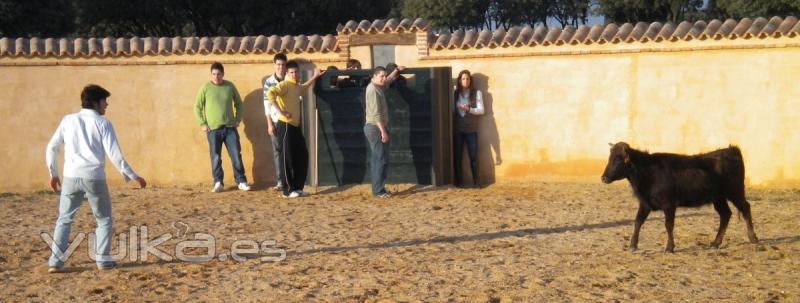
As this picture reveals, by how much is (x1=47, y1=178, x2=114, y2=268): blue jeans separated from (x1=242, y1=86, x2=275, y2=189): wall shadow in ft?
19.2

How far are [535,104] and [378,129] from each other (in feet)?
7.63

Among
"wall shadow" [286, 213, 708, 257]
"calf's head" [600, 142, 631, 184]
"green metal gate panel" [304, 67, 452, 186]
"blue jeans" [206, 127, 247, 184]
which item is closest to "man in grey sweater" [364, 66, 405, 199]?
"green metal gate panel" [304, 67, 452, 186]

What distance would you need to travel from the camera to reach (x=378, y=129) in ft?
41.6

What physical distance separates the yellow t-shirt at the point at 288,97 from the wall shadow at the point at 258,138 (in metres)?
1.37

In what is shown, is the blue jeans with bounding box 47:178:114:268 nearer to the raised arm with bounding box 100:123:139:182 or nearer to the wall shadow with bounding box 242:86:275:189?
the raised arm with bounding box 100:123:139:182

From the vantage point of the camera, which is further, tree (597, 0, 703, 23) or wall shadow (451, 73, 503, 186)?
tree (597, 0, 703, 23)

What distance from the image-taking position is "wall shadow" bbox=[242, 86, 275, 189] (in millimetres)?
14102

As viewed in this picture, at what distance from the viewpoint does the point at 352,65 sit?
13609mm

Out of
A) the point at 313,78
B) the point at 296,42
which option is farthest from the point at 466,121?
the point at 296,42

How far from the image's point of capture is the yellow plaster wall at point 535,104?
12781 mm

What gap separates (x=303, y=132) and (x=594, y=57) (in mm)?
3823

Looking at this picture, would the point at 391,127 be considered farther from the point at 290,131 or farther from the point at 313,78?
the point at 290,131

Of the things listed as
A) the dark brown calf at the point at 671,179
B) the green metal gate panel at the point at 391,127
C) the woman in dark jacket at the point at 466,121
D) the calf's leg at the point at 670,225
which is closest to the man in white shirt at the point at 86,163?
the dark brown calf at the point at 671,179

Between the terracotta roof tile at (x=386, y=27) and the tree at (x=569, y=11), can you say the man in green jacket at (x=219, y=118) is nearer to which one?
the terracotta roof tile at (x=386, y=27)
